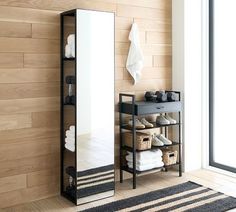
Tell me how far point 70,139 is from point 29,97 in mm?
508

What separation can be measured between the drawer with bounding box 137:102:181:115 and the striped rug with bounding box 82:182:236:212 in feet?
2.50

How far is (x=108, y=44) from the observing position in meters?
3.11

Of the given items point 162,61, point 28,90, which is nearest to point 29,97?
point 28,90

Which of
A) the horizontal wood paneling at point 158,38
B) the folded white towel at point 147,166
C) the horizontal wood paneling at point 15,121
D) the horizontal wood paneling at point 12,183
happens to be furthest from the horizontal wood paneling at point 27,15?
the folded white towel at point 147,166

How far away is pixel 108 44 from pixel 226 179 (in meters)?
1.87

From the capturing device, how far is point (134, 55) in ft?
11.6

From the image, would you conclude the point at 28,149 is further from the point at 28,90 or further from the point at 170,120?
the point at 170,120

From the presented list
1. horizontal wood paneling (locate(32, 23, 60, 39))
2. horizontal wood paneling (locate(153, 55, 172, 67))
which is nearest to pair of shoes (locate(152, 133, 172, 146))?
horizontal wood paneling (locate(153, 55, 172, 67))

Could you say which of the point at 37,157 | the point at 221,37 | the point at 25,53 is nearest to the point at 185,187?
the point at 37,157

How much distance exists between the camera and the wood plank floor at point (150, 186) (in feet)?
9.66

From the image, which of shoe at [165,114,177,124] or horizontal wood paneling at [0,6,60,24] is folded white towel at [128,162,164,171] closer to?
shoe at [165,114,177,124]

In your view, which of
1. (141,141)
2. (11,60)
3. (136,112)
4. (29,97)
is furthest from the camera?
(141,141)

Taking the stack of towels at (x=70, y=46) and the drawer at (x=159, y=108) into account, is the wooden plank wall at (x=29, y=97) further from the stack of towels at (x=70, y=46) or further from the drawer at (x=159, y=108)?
the drawer at (x=159, y=108)

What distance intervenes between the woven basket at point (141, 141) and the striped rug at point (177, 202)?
1.46ft
